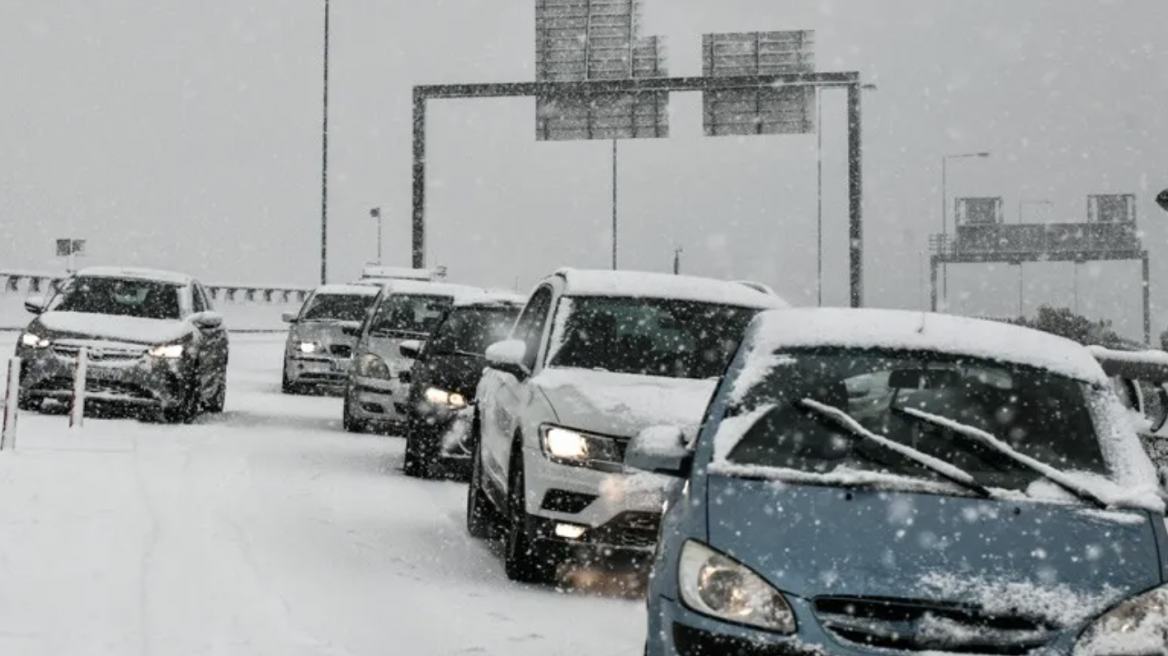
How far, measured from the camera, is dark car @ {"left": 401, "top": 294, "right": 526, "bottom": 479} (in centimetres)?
1395

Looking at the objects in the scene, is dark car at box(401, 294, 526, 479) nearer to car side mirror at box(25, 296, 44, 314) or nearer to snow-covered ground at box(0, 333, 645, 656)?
snow-covered ground at box(0, 333, 645, 656)

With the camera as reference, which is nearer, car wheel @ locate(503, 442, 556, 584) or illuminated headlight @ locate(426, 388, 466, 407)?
car wheel @ locate(503, 442, 556, 584)

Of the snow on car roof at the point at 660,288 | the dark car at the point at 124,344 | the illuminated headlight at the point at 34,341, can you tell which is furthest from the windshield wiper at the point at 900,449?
the illuminated headlight at the point at 34,341

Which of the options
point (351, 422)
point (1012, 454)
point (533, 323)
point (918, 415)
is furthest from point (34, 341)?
point (1012, 454)

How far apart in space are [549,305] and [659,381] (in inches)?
45.1

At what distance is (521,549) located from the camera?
29.6ft

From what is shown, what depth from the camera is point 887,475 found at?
5.40 metres

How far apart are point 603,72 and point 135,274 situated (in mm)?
19101

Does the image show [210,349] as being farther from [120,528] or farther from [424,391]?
[120,528]

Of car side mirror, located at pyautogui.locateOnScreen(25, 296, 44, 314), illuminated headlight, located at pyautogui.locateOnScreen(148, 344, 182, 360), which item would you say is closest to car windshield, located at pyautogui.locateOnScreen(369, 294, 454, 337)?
illuminated headlight, located at pyautogui.locateOnScreen(148, 344, 182, 360)

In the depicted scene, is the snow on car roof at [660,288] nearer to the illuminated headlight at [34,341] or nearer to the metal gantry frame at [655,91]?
the illuminated headlight at [34,341]

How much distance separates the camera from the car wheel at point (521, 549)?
29.2 ft

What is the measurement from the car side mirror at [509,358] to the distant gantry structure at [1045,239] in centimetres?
7837

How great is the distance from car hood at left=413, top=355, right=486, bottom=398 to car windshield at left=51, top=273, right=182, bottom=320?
19.8 feet
